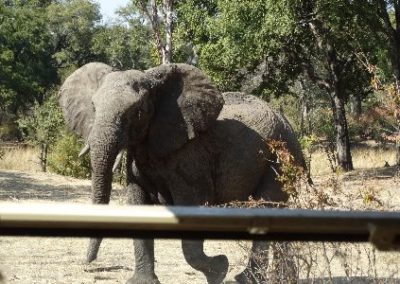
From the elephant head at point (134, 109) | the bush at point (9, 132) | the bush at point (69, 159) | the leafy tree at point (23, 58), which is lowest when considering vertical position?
the elephant head at point (134, 109)

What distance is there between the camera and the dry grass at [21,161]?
25.3 m

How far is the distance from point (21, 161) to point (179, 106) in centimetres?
1912

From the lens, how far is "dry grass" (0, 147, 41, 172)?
25266 millimetres

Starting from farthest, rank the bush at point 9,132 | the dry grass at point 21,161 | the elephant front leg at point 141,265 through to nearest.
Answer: the bush at point 9,132
the dry grass at point 21,161
the elephant front leg at point 141,265

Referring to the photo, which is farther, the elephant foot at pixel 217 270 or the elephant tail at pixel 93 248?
the elephant foot at pixel 217 270

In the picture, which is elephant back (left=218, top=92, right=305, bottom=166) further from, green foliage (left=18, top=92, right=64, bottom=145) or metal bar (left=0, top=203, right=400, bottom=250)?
green foliage (left=18, top=92, right=64, bottom=145)

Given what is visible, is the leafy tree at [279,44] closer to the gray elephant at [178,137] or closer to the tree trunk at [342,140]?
the tree trunk at [342,140]

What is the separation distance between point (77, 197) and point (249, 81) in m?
8.41

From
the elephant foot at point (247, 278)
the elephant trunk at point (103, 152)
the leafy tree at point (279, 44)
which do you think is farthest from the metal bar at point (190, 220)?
the leafy tree at point (279, 44)

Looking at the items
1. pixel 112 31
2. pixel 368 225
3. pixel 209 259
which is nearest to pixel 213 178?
pixel 209 259

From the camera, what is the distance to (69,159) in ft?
71.6

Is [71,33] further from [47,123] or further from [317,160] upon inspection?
[47,123]

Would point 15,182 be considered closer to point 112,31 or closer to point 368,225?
point 368,225

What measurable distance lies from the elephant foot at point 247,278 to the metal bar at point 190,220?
3.64 m
